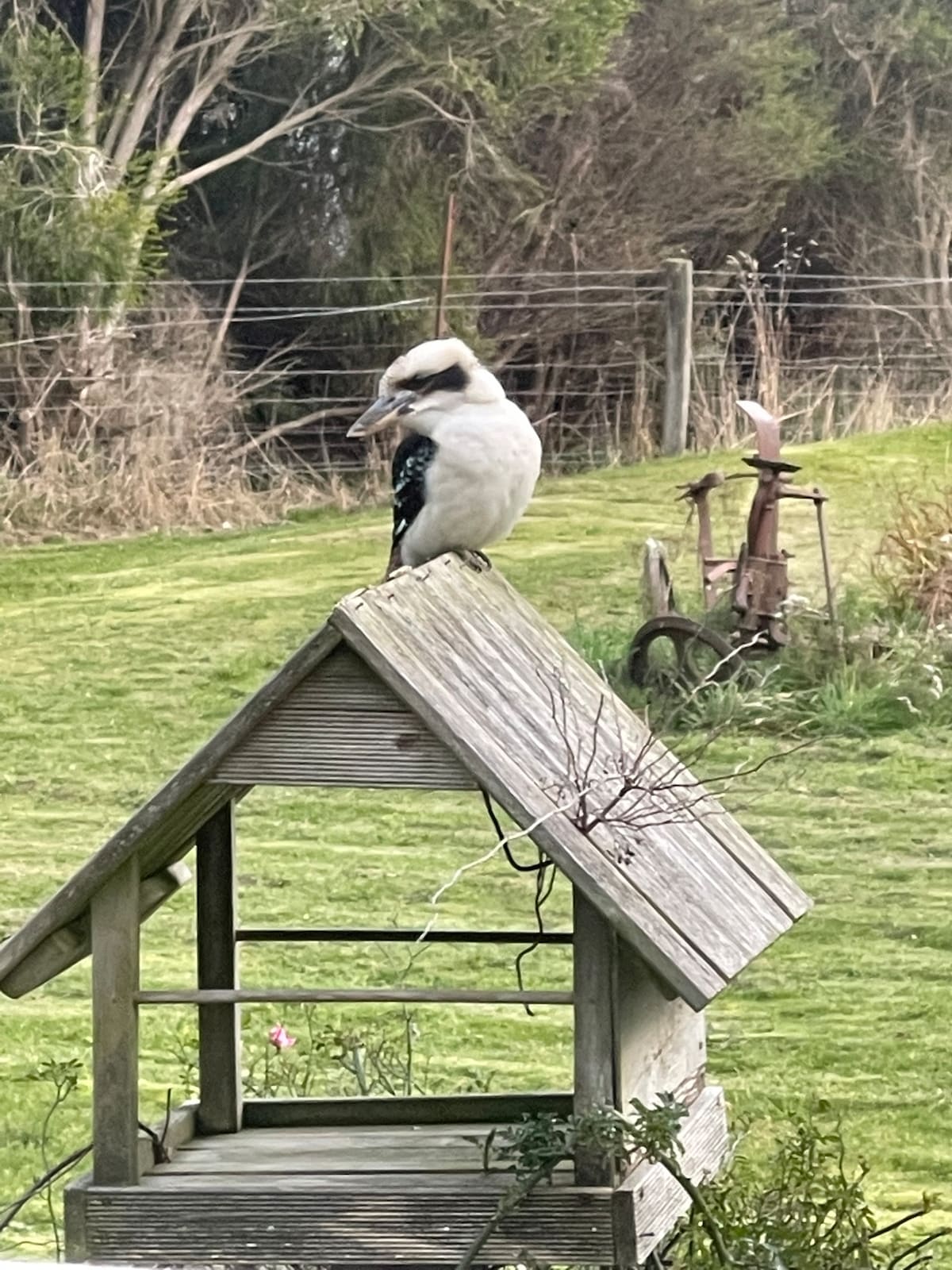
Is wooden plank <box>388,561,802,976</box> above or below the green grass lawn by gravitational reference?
above

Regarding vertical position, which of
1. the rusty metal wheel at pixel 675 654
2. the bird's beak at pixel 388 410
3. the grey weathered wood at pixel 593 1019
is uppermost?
the bird's beak at pixel 388 410

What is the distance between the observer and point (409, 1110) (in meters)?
2.73

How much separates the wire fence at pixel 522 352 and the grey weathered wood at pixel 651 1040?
9.13m

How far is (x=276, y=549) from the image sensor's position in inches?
418

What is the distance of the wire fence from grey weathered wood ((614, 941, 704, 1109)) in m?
9.13

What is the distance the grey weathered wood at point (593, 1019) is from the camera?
7.43 ft

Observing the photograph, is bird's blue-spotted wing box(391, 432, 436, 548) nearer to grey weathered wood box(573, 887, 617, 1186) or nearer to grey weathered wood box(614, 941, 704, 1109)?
grey weathered wood box(614, 941, 704, 1109)

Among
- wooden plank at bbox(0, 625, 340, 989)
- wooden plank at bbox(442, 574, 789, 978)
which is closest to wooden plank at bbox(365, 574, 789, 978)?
wooden plank at bbox(442, 574, 789, 978)

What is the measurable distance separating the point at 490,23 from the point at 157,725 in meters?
6.89

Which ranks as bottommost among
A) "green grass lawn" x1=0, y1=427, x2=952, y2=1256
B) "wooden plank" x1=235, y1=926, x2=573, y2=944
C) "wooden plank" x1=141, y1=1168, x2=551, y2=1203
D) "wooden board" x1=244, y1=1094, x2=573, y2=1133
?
"green grass lawn" x1=0, y1=427, x2=952, y2=1256

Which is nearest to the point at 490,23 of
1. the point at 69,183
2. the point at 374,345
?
the point at 374,345

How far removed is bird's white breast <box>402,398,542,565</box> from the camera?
3.34m

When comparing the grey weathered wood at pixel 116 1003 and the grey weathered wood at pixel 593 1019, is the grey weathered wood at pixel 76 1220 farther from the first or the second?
the grey weathered wood at pixel 593 1019

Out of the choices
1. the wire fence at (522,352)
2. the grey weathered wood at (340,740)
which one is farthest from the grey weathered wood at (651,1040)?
the wire fence at (522,352)
